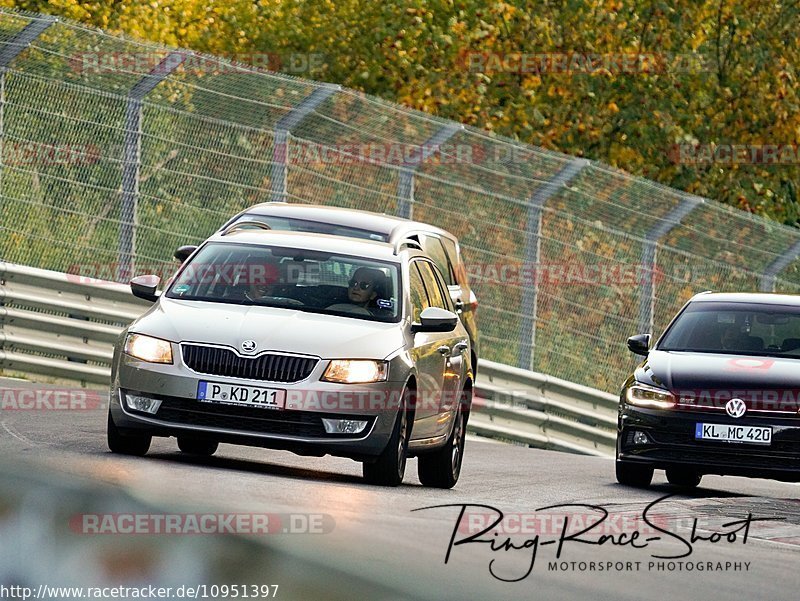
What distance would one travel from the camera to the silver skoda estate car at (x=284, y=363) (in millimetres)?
11633

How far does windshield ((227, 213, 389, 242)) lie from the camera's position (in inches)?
654

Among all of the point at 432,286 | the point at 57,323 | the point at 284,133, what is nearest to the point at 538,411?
the point at 284,133

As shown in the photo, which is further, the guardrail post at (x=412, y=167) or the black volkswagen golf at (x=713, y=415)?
the guardrail post at (x=412, y=167)

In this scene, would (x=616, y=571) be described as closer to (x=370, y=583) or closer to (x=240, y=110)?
(x=370, y=583)

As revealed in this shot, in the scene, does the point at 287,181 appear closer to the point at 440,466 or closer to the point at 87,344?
the point at 87,344

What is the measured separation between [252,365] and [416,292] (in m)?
1.89

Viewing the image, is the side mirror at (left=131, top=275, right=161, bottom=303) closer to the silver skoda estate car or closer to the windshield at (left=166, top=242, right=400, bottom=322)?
the silver skoda estate car

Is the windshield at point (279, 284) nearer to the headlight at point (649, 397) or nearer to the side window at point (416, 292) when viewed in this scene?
the side window at point (416, 292)

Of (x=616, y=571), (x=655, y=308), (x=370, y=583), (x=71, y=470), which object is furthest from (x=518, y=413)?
(x=370, y=583)

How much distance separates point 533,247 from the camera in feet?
66.2

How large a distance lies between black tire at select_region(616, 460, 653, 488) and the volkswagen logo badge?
105cm

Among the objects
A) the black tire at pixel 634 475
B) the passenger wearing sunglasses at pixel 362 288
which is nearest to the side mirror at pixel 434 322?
the passenger wearing sunglasses at pixel 362 288

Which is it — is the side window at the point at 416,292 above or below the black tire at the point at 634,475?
above

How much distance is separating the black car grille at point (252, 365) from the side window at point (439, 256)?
5.73 metres
